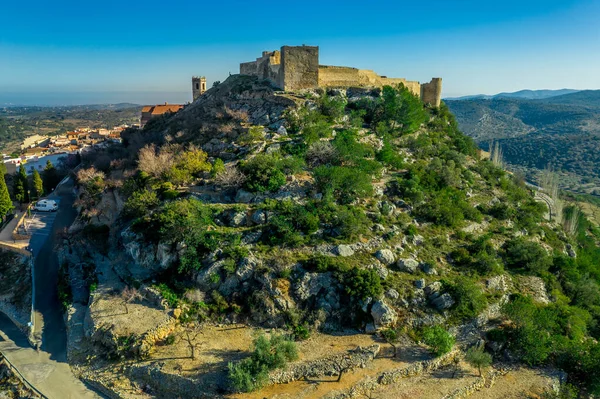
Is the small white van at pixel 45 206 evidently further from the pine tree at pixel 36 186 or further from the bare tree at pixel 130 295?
the bare tree at pixel 130 295

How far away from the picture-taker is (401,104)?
32.9 metres

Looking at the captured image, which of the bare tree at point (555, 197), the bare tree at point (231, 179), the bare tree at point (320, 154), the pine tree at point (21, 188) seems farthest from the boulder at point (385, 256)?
the pine tree at point (21, 188)

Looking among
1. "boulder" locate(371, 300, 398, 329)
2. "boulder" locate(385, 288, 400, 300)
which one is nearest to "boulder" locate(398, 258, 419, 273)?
"boulder" locate(385, 288, 400, 300)

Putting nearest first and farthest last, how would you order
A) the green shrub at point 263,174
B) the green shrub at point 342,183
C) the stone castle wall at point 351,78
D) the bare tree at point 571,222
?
the green shrub at point 342,183
the green shrub at point 263,174
the stone castle wall at point 351,78
the bare tree at point 571,222

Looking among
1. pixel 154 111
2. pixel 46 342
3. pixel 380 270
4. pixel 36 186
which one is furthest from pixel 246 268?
pixel 154 111

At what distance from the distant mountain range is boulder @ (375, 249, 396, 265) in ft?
253

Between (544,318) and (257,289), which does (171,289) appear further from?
(544,318)

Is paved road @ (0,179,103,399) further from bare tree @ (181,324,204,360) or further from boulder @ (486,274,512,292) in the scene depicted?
boulder @ (486,274,512,292)

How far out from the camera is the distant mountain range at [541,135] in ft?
294

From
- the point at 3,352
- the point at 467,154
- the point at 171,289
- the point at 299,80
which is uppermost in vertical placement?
the point at 299,80

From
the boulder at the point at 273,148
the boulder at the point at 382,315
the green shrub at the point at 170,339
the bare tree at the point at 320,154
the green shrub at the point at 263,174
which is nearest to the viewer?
the green shrub at the point at 170,339

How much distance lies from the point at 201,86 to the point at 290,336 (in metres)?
52.1

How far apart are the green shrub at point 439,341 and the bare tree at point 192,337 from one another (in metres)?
9.33

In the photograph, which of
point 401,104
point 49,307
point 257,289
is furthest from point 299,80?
point 49,307
